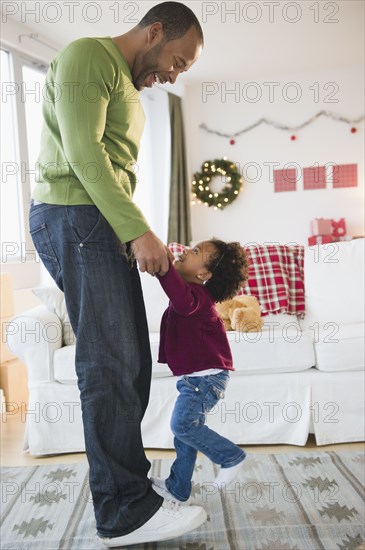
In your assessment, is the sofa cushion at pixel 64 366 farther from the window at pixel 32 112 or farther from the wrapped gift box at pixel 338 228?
the wrapped gift box at pixel 338 228

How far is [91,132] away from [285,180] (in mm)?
5624

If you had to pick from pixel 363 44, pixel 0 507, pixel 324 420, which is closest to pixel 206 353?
pixel 0 507

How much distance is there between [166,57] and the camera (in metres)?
1.50

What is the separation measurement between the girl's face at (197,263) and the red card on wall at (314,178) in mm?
5167

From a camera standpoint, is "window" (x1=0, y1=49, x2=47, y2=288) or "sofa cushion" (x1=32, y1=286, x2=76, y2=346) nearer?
"sofa cushion" (x1=32, y1=286, x2=76, y2=346)

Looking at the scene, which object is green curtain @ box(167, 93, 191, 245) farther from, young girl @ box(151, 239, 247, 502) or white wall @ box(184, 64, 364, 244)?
young girl @ box(151, 239, 247, 502)

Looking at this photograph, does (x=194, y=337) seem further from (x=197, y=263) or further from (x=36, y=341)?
(x=36, y=341)

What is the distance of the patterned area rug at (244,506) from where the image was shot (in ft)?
5.56

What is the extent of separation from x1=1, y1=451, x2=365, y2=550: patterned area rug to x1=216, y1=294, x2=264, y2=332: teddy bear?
0.61 m

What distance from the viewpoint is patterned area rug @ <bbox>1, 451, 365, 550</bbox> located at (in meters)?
1.69

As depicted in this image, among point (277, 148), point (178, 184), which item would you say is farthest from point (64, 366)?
point (277, 148)

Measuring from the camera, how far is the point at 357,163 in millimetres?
6664

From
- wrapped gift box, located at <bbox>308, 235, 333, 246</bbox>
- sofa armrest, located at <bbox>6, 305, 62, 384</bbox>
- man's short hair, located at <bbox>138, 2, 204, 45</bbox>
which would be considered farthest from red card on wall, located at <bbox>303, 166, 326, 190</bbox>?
man's short hair, located at <bbox>138, 2, 204, 45</bbox>

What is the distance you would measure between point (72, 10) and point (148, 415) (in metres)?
3.30
